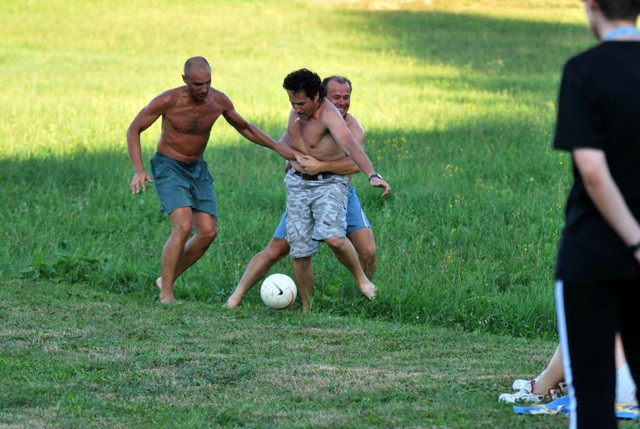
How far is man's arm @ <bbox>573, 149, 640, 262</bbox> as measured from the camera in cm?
331

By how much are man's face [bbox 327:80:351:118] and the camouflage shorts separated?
0.65m

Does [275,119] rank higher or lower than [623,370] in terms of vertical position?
higher

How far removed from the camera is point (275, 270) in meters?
9.55

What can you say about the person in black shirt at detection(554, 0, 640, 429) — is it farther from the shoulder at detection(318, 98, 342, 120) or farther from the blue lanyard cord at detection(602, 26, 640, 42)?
the shoulder at detection(318, 98, 342, 120)

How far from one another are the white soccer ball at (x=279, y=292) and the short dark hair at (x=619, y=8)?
17.4ft

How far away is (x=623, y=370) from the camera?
531 cm

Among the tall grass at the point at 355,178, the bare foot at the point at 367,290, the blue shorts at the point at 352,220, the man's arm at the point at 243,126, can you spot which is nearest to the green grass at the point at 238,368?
the bare foot at the point at 367,290

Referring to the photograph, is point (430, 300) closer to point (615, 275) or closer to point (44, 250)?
point (44, 250)

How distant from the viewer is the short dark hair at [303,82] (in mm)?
8094

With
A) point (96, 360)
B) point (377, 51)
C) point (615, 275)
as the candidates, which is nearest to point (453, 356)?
point (96, 360)

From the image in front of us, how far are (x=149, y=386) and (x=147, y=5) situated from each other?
105 ft

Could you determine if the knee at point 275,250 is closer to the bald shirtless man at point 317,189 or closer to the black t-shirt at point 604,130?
the bald shirtless man at point 317,189

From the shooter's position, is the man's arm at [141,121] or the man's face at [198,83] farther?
the man's arm at [141,121]

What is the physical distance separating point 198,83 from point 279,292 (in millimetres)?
Result: 1764
